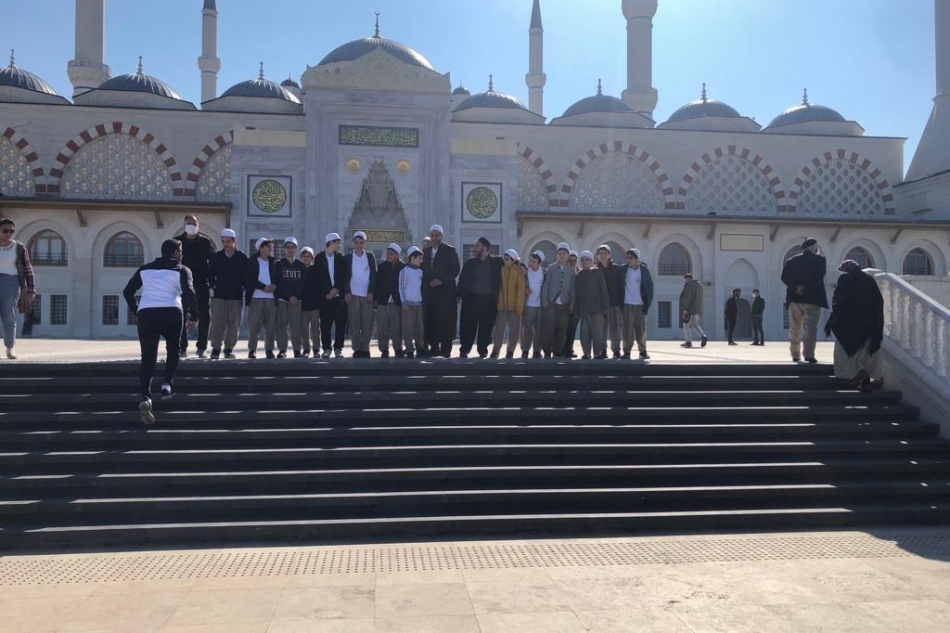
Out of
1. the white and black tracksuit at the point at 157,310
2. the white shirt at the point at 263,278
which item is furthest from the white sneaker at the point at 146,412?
the white shirt at the point at 263,278

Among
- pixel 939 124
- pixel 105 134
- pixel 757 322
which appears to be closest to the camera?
pixel 757 322

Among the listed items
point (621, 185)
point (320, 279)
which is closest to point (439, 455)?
point (320, 279)

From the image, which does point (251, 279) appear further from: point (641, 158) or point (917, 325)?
point (641, 158)

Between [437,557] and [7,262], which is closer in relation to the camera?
[437,557]

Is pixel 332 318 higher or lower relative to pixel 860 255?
lower

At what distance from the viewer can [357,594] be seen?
3.76 m

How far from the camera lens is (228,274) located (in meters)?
8.36

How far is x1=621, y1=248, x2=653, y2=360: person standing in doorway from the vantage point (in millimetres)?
9297

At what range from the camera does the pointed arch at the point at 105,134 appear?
23016 millimetres

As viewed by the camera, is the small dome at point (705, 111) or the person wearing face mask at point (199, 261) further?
the small dome at point (705, 111)

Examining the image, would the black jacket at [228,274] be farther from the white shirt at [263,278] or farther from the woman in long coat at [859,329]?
the woman in long coat at [859,329]

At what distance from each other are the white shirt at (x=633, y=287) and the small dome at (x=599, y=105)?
2004 cm

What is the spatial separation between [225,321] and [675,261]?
18342 millimetres

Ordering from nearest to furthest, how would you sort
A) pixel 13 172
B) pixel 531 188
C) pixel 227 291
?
pixel 227 291, pixel 13 172, pixel 531 188
